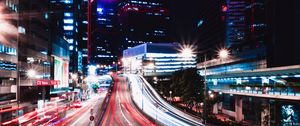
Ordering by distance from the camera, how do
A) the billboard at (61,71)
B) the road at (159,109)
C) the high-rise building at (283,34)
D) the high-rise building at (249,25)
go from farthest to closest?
the high-rise building at (249,25) < the billboard at (61,71) < the high-rise building at (283,34) < the road at (159,109)

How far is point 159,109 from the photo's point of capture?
240ft

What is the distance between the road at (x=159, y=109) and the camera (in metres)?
53.8

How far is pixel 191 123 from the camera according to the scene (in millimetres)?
51281

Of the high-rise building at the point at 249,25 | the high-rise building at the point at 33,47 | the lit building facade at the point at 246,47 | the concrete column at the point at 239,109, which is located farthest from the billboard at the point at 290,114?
the high-rise building at the point at 249,25

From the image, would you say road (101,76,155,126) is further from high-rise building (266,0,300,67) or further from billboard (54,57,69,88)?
high-rise building (266,0,300,67)

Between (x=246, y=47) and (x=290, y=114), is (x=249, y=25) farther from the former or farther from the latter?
(x=290, y=114)

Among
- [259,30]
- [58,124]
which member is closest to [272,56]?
[58,124]

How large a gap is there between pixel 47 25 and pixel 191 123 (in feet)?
204

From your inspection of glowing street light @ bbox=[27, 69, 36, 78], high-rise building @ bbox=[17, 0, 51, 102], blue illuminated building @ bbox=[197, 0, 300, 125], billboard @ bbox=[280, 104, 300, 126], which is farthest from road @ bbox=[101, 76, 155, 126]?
billboard @ bbox=[280, 104, 300, 126]

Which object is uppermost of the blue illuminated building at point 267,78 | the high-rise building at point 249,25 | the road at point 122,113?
the high-rise building at point 249,25

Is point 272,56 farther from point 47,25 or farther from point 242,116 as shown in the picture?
point 47,25

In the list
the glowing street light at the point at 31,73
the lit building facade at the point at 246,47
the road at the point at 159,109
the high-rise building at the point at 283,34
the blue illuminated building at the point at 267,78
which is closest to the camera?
the blue illuminated building at the point at 267,78

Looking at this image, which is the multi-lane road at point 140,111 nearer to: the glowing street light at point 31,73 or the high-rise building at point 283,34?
the glowing street light at point 31,73

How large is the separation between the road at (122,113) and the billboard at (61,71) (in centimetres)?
2367
